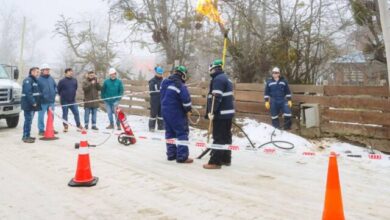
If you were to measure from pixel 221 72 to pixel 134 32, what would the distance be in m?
15.2

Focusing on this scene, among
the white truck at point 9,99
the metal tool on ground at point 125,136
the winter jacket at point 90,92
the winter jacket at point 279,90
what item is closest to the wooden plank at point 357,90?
the winter jacket at point 279,90

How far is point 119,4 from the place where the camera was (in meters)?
21.3

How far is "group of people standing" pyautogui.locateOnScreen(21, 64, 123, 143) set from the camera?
1014cm

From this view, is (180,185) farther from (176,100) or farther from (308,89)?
(308,89)

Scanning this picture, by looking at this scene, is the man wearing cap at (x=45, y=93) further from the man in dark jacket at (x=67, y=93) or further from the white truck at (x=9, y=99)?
the white truck at (x=9, y=99)

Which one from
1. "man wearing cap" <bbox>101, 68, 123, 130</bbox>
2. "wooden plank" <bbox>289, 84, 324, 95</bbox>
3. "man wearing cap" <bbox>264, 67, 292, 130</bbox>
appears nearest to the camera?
"wooden plank" <bbox>289, 84, 324, 95</bbox>

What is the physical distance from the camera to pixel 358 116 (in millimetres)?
9727

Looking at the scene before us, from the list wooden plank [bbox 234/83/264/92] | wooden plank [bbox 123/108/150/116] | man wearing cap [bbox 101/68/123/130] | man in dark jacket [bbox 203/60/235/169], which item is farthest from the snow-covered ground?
wooden plank [bbox 123/108/150/116]

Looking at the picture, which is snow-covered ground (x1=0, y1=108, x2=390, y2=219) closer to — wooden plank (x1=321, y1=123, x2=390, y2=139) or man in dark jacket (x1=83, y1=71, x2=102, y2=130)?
wooden plank (x1=321, y1=123, x2=390, y2=139)

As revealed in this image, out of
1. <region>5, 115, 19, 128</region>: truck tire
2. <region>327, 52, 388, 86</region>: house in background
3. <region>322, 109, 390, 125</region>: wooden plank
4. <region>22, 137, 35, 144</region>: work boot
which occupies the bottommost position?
<region>22, 137, 35, 144</region>: work boot

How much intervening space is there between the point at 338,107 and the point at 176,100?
4475 millimetres

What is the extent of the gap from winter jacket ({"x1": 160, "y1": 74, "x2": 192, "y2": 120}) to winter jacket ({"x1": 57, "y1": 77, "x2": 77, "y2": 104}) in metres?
4.97

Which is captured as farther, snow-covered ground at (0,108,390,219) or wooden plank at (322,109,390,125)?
wooden plank at (322,109,390,125)

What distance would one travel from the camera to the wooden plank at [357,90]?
30.8 ft
